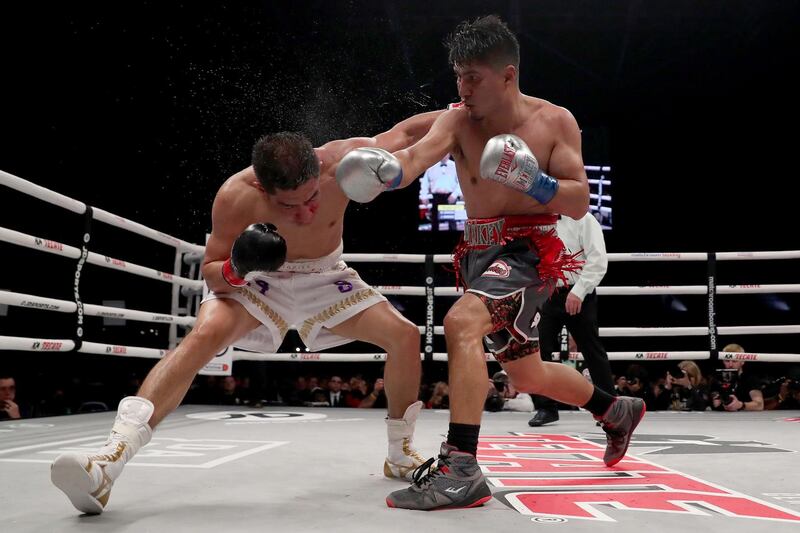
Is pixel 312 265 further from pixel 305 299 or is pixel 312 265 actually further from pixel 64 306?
pixel 64 306

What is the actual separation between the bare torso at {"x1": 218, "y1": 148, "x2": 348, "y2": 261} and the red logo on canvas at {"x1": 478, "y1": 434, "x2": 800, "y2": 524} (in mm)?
854

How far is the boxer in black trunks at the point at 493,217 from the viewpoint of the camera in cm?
158

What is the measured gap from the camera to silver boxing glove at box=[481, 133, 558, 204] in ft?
5.27

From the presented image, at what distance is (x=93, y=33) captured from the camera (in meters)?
6.57

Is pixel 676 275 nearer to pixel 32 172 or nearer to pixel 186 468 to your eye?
pixel 32 172

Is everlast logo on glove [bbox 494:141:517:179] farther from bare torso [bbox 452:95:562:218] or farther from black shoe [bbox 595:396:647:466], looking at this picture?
black shoe [bbox 595:396:647:466]

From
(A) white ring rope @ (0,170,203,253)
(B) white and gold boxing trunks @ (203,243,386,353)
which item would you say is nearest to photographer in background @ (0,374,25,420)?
(A) white ring rope @ (0,170,203,253)

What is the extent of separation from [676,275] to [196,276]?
7.34 metres

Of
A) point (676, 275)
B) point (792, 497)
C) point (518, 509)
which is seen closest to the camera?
point (518, 509)

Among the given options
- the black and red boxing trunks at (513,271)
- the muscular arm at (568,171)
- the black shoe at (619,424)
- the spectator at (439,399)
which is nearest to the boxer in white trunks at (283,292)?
the black and red boxing trunks at (513,271)

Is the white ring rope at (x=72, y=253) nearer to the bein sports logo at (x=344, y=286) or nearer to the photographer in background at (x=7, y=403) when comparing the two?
the photographer in background at (x=7, y=403)

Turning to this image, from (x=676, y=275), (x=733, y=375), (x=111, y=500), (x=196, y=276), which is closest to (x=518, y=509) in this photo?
(x=111, y=500)

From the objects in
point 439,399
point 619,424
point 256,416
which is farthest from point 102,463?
point 439,399

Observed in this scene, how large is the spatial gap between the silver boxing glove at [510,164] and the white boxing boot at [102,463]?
0.97 m
